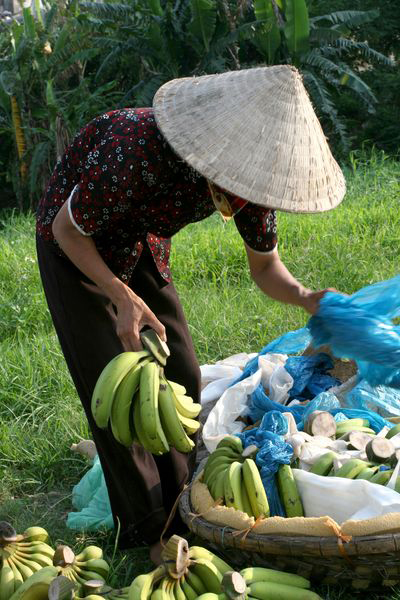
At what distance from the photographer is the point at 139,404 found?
266 centimetres

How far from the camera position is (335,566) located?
2650mm

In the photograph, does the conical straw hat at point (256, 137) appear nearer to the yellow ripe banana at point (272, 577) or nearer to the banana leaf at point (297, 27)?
the yellow ripe banana at point (272, 577)

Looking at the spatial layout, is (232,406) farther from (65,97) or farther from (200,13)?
(65,97)

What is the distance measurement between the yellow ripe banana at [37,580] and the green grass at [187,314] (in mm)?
597

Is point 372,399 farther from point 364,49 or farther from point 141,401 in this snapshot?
point 364,49

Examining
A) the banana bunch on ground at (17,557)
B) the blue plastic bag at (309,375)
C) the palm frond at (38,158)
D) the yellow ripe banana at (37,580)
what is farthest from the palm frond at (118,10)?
the yellow ripe banana at (37,580)

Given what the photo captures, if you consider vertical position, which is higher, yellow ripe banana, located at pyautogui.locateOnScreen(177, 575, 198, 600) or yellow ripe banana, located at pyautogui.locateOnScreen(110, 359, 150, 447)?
yellow ripe banana, located at pyautogui.locateOnScreen(110, 359, 150, 447)

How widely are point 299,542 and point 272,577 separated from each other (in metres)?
0.16

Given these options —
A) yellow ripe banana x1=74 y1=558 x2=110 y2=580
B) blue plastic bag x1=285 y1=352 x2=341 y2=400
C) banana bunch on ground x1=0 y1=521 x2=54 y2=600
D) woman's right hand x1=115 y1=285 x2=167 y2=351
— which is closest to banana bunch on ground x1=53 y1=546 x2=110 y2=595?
yellow ripe banana x1=74 y1=558 x2=110 y2=580

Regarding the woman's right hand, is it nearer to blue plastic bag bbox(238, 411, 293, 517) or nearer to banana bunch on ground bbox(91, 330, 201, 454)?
banana bunch on ground bbox(91, 330, 201, 454)

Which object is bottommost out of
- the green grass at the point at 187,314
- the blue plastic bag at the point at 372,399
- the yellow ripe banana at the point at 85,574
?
the green grass at the point at 187,314

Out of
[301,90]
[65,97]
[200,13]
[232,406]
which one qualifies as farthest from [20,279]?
[65,97]

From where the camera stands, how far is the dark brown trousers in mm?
3029

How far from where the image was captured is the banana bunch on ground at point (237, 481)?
282 cm
